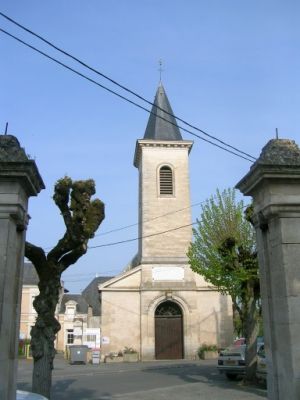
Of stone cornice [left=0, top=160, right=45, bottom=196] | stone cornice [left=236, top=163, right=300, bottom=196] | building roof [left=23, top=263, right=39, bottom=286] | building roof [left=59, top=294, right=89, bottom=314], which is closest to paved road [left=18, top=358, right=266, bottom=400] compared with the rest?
stone cornice [left=236, top=163, right=300, bottom=196]

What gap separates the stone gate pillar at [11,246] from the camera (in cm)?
627

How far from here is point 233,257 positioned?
14.7m

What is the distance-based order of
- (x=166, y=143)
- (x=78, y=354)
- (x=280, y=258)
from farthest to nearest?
(x=166, y=143)
(x=78, y=354)
(x=280, y=258)

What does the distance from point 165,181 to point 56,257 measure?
25.2m

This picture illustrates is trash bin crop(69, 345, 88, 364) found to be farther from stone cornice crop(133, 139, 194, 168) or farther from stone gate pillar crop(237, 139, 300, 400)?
stone gate pillar crop(237, 139, 300, 400)

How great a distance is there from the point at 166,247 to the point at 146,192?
4234mm

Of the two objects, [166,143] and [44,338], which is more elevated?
[166,143]

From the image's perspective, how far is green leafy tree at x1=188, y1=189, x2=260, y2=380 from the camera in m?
14.6

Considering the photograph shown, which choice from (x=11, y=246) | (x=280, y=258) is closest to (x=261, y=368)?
(x=280, y=258)

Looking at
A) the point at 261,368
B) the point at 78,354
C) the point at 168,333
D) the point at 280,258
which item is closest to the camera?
the point at 280,258

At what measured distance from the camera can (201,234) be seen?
18156 mm

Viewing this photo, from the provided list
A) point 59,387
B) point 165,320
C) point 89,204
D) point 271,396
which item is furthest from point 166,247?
point 271,396

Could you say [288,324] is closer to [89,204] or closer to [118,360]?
[89,204]

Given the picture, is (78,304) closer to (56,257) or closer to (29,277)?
(29,277)
